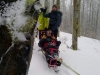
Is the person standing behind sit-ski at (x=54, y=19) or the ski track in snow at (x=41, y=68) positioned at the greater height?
the person standing behind sit-ski at (x=54, y=19)

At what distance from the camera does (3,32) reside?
176 centimetres

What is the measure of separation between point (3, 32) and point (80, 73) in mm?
4609

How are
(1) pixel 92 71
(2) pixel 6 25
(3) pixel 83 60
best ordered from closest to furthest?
(2) pixel 6 25 < (1) pixel 92 71 < (3) pixel 83 60

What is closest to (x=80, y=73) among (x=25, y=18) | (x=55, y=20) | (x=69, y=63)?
(x=69, y=63)

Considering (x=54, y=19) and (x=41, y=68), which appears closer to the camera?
(x=41, y=68)

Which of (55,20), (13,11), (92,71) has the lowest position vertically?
(92,71)

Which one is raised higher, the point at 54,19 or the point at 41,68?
the point at 54,19

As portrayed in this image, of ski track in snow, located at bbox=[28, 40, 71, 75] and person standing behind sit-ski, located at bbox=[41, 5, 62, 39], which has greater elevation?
person standing behind sit-ski, located at bbox=[41, 5, 62, 39]

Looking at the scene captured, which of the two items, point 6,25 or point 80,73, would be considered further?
point 80,73

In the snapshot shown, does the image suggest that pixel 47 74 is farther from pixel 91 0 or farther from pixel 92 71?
pixel 91 0

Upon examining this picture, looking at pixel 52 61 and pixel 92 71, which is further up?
pixel 52 61

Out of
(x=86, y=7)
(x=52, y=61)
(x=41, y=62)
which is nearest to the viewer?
(x=52, y=61)

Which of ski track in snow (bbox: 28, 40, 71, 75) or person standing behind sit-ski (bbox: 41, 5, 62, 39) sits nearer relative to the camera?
ski track in snow (bbox: 28, 40, 71, 75)

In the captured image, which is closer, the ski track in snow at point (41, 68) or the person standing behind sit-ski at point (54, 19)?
the ski track in snow at point (41, 68)
